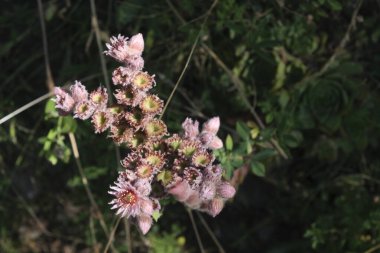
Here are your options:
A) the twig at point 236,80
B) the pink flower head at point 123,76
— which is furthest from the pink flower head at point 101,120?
the twig at point 236,80

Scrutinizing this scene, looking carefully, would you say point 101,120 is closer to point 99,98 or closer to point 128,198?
point 99,98

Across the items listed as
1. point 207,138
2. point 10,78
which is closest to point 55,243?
point 10,78

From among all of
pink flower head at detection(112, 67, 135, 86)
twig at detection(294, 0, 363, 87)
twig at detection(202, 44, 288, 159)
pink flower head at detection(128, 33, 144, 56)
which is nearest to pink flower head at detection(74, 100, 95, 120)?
pink flower head at detection(112, 67, 135, 86)

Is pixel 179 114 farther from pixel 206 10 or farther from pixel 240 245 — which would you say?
pixel 240 245

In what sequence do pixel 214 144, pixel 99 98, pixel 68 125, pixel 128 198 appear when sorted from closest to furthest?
pixel 128 198
pixel 99 98
pixel 214 144
pixel 68 125

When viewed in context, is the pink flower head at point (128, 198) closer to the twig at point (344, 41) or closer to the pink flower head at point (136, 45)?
the pink flower head at point (136, 45)

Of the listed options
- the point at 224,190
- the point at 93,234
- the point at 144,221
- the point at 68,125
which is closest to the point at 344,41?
the point at 224,190

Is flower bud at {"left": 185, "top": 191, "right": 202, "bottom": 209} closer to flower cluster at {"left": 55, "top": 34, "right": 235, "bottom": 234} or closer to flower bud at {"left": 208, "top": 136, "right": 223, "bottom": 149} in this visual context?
flower cluster at {"left": 55, "top": 34, "right": 235, "bottom": 234}
